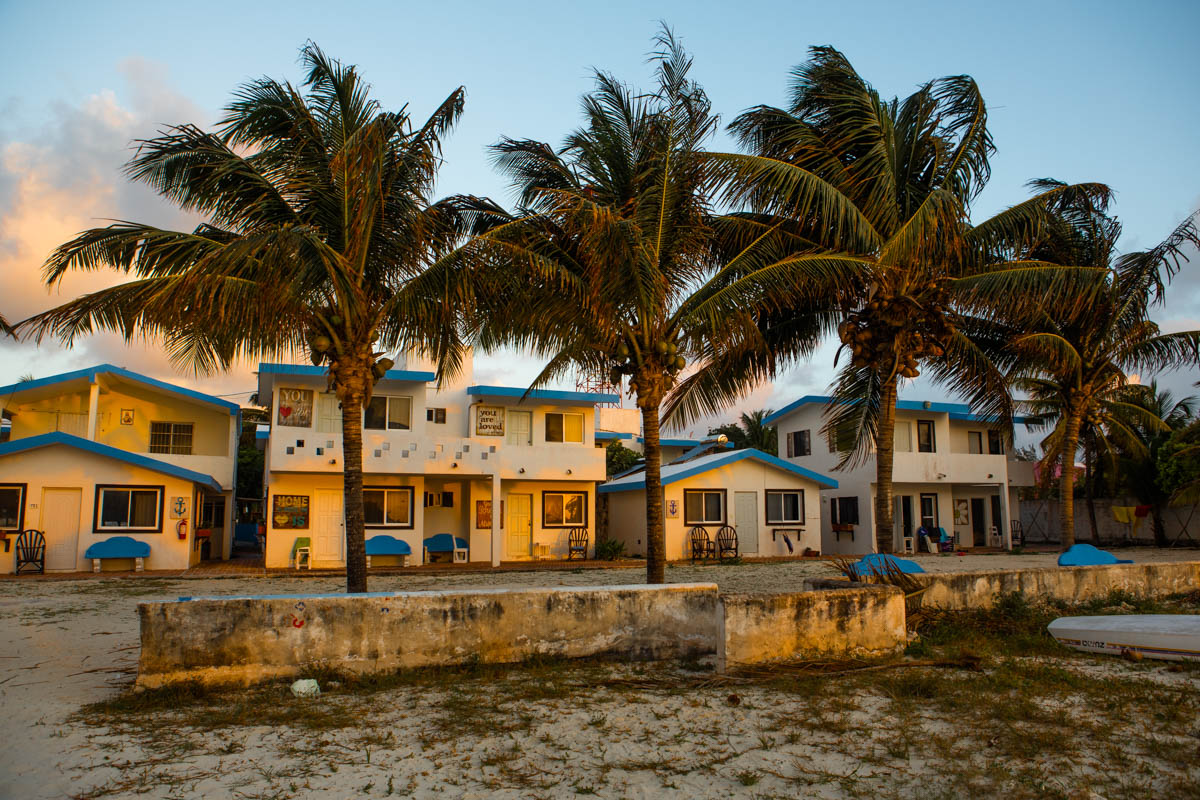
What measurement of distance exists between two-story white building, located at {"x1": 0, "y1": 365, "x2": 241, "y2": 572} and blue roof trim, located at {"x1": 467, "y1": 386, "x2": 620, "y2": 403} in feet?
24.6

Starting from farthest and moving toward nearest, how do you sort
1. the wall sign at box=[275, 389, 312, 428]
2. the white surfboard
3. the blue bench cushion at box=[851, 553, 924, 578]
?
1. the wall sign at box=[275, 389, 312, 428]
2. the blue bench cushion at box=[851, 553, 924, 578]
3. the white surfboard

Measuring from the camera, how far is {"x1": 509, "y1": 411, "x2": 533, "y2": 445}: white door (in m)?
24.6

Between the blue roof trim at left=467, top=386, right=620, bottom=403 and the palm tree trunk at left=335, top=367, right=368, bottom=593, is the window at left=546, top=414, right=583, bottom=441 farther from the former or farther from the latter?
the palm tree trunk at left=335, top=367, right=368, bottom=593

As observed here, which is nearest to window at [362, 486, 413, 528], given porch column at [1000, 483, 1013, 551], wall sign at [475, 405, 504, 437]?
wall sign at [475, 405, 504, 437]

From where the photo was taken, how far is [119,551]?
791 inches

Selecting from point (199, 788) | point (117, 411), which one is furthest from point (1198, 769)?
point (117, 411)

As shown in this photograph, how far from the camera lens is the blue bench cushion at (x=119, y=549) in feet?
65.2

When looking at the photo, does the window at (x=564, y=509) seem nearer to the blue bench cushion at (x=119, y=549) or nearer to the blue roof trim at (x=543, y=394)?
the blue roof trim at (x=543, y=394)

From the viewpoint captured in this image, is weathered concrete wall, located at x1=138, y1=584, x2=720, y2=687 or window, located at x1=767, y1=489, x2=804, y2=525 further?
window, located at x1=767, y1=489, x2=804, y2=525

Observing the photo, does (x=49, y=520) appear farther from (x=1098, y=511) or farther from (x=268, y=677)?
(x=1098, y=511)

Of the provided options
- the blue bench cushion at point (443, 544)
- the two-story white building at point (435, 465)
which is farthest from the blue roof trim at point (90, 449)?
the blue bench cushion at point (443, 544)

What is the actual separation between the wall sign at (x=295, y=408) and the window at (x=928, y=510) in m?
21.7

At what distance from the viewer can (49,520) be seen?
2025cm

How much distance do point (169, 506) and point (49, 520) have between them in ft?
8.57
